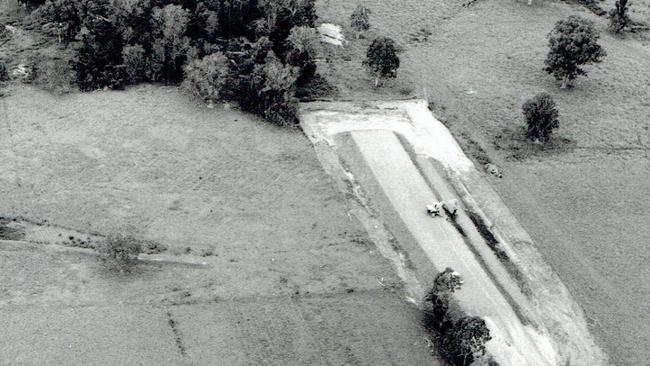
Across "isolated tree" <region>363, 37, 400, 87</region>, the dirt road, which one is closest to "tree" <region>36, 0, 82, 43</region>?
"isolated tree" <region>363, 37, 400, 87</region>

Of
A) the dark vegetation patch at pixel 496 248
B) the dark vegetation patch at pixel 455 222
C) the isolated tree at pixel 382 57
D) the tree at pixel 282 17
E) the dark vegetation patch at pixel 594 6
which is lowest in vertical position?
the dark vegetation patch at pixel 496 248

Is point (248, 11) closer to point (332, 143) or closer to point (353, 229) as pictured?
point (332, 143)

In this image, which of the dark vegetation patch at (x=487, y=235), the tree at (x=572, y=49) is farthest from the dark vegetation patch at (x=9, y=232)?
the tree at (x=572, y=49)

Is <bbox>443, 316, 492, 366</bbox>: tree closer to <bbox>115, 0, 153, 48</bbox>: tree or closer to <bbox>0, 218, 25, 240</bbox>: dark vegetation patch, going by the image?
<bbox>0, 218, 25, 240</bbox>: dark vegetation patch

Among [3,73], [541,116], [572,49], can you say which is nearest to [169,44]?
[3,73]

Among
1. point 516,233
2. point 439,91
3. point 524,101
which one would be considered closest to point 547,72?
point 524,101

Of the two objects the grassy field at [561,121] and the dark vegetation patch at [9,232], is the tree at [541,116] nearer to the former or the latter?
the grassy field at [561,121]
